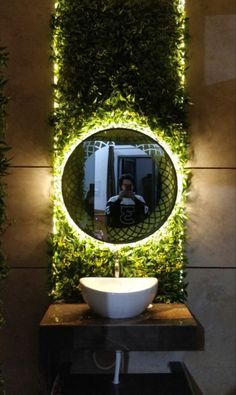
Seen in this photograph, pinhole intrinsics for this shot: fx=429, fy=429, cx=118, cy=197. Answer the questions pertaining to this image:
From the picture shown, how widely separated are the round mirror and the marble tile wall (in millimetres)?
164

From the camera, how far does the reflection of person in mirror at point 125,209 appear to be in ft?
8.35

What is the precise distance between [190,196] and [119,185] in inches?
17.0

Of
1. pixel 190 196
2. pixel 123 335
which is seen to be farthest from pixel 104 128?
pixel 123 335

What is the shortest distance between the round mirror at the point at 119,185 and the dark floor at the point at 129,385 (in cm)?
80

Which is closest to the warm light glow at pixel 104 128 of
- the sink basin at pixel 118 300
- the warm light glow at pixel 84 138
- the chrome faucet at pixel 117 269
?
the warm light glow at pixel 84 138

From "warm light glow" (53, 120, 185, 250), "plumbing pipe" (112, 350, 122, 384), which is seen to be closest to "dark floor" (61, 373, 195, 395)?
"plumbing pipe" (112, 350, 122, 384)

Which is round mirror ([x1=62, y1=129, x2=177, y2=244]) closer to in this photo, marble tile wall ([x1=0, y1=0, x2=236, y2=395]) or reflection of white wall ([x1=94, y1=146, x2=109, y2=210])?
reflection of white wall ([x1=94, y1=146, x2=109, y2=210])

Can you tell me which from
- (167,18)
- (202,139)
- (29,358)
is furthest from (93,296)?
(167,18)

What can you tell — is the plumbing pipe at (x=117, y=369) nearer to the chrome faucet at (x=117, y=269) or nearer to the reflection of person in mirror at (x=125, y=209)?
the chrome faucet at (x=117, y=269)

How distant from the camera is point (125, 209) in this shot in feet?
8.37

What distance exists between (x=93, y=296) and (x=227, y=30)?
1.76 meters

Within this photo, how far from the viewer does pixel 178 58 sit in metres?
2.55

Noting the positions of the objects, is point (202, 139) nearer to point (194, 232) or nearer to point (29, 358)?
point (194, 232)

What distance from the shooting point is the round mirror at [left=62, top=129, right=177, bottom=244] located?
2527 mm
